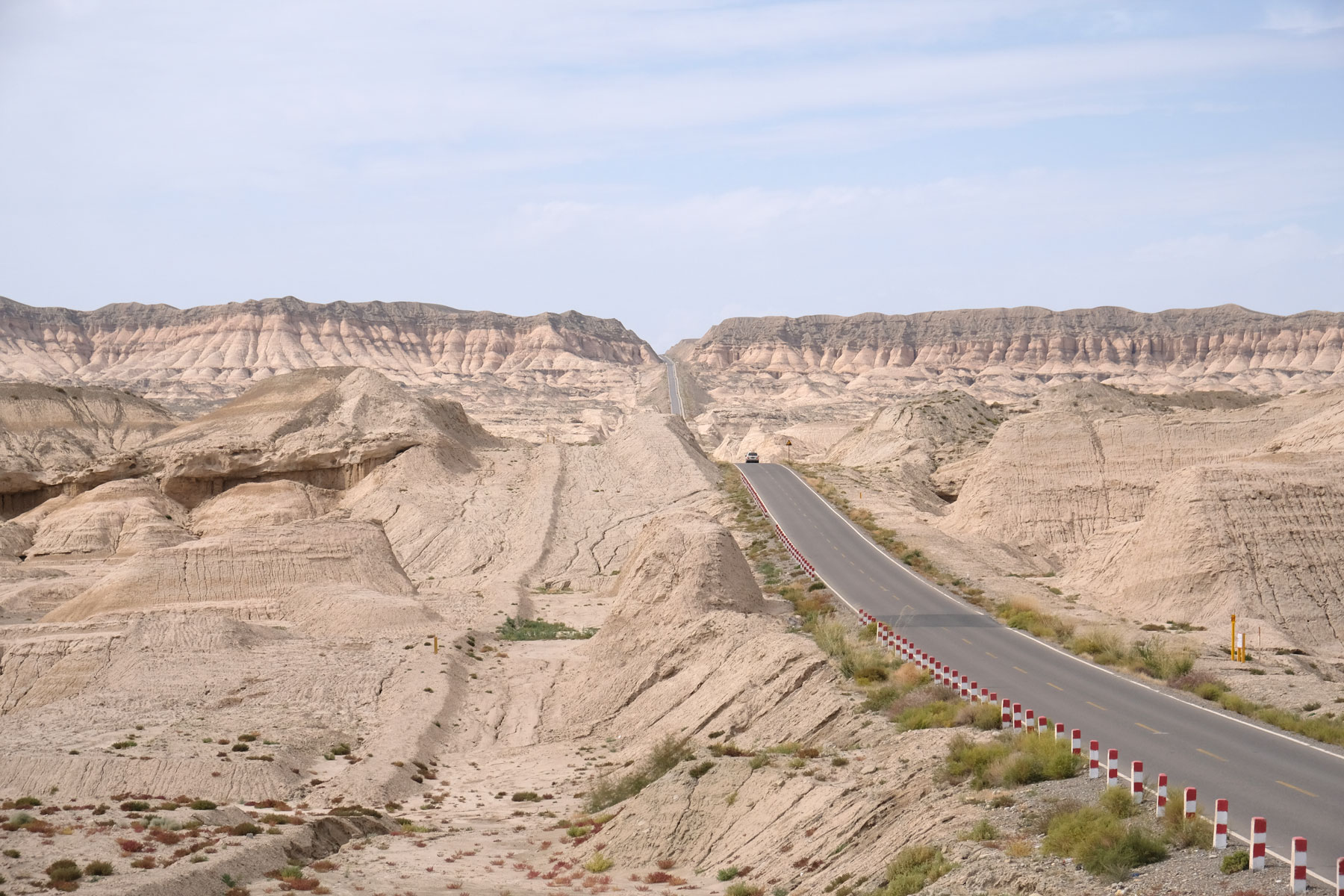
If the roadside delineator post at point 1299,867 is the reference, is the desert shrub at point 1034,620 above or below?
below

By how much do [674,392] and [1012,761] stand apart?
464 ft

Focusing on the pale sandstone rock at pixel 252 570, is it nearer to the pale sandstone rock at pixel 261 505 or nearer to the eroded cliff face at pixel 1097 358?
the pale sandstone rock at pixel 261 505

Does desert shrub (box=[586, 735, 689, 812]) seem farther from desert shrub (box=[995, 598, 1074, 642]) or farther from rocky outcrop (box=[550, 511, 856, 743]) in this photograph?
desert shrub (box=[995, 598, 1074, 642])

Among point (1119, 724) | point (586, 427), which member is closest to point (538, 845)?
point (1119, 724)

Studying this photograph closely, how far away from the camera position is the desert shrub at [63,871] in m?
16.4

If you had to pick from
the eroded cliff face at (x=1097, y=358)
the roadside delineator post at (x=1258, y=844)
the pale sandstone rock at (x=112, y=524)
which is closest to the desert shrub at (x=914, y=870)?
the roadside delineator post at (x=1258, y=844)

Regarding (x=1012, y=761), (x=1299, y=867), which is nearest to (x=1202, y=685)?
(x=1012, y=761)

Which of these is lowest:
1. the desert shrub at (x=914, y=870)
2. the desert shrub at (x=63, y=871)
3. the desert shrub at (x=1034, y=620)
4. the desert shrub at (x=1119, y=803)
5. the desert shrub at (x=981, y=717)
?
the desert shrub at (x=63, y=871)

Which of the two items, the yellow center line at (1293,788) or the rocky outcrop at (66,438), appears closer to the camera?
the yellow center line at (1293,788)

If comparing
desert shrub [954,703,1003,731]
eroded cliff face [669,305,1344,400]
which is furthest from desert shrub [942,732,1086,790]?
eroded cliff face [669,305,1344,400]

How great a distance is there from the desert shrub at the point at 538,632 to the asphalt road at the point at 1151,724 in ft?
29.0

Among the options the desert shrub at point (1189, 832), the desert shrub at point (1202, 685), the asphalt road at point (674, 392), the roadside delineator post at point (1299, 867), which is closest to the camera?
the roadside delineator post at point (1299, 867)

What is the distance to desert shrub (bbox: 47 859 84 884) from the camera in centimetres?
1642

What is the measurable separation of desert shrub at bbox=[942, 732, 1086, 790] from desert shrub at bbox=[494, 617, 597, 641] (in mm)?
23104
